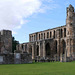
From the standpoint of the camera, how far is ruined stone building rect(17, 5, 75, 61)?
39812 mm

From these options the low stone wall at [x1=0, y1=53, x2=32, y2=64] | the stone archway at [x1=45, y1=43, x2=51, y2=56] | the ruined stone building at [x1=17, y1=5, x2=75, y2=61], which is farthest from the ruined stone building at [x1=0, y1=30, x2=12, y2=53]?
the stone archway at [x1=45, y1=43, x2=51, y2=56]

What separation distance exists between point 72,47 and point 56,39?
767 cm

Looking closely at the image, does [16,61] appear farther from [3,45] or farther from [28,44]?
[28,44]

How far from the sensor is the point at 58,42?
148 feet

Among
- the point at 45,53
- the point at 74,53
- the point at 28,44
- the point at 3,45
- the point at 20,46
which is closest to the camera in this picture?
the point at 3,45

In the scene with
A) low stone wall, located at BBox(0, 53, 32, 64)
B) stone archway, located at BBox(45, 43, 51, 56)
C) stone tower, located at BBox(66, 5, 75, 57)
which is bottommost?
low stone wall, located at BBox(0, 53, 32, 64)

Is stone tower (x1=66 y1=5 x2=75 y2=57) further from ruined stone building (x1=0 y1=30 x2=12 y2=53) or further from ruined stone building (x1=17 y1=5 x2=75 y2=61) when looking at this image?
ruined stone building (x1=0 y1=30 x2=12 y2=53)

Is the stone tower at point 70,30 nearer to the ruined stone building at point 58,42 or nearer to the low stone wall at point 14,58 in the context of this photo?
the ruined stone building at point 58,42

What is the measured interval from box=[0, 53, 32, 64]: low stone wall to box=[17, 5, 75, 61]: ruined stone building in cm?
923

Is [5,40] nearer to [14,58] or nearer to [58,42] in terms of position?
[14,58]

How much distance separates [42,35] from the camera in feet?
180

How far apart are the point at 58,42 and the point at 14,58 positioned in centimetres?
2472

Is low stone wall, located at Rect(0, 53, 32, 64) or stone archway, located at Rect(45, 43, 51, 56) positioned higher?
stone archway, located at Rect(45, 43, 51, 56)

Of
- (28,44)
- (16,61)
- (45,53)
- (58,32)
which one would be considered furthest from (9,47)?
(28,44)
